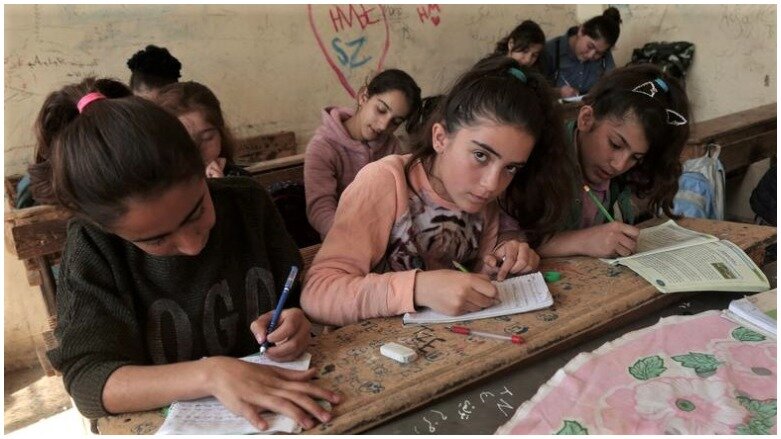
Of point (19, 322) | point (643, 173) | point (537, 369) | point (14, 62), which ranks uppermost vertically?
point (14, 62)

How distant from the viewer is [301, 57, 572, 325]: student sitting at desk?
43.5 inches

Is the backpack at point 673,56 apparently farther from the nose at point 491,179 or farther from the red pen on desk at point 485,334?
the red pen on desk at point 485,334

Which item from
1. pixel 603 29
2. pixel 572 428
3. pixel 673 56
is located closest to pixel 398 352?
pixel 572 428

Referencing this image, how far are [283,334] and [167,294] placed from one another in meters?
0.27

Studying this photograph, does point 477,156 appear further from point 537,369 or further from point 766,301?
point 766,301

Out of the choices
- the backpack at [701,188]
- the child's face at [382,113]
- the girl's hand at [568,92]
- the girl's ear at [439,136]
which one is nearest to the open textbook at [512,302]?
the girl's ear at [439,136]

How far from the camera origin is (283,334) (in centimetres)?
95

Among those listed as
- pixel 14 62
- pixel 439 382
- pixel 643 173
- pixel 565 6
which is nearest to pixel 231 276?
pixel 439 382

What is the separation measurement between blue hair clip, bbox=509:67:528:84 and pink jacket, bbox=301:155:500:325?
0.30 m

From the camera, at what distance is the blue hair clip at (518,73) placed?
1.32 m

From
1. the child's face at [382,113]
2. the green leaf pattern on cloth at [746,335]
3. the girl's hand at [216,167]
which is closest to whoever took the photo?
the green leaf pattern on cloth at [746,335]

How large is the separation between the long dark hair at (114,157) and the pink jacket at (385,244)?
1.21ft

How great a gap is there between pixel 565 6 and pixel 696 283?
416 centimetres

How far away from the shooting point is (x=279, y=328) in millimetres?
961
